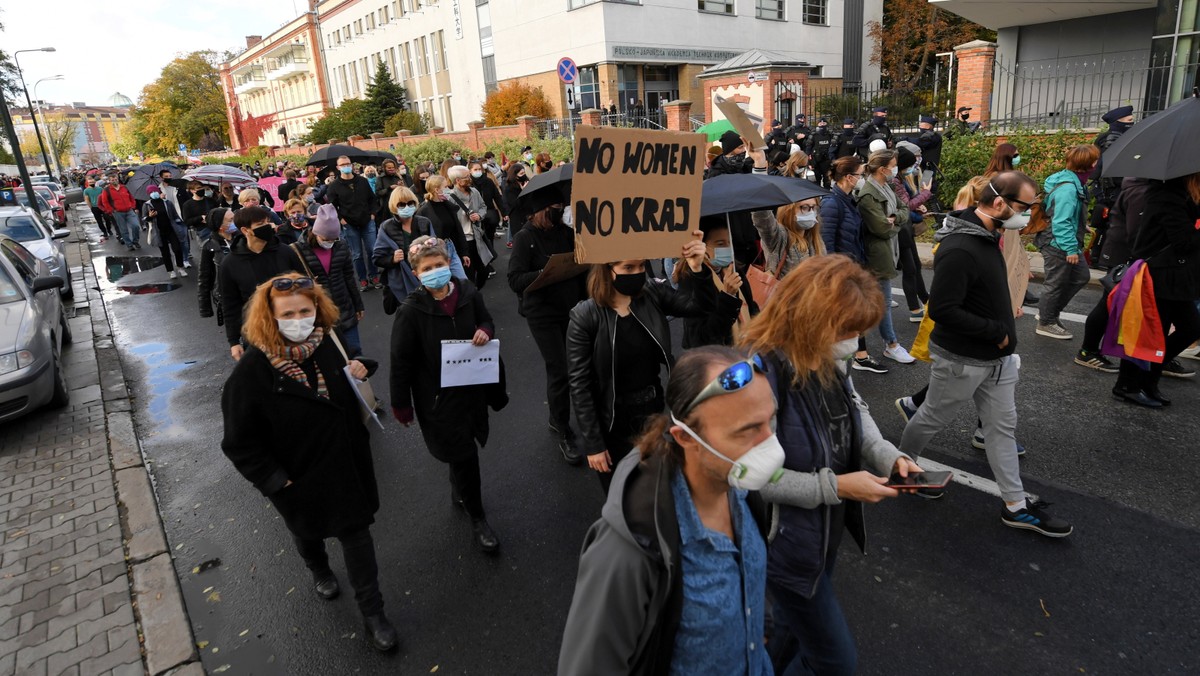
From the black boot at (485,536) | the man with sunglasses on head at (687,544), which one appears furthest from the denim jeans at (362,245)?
the man with sunglasses on head at (687,544)

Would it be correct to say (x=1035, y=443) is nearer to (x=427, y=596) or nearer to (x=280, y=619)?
(x=427, y=596)

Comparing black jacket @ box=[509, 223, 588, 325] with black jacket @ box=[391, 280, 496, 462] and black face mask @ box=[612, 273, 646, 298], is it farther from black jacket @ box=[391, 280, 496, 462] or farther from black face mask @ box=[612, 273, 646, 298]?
black face mask @ box=[612, 273, 646, 298]

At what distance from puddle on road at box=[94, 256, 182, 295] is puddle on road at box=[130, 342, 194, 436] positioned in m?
4.34

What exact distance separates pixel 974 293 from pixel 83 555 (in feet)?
17.5

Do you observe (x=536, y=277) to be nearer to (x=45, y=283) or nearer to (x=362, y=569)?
(x=362, y=569)

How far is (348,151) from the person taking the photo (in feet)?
42.6

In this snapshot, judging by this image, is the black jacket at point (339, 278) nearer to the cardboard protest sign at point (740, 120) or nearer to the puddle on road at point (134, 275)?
the cardboard protest sign at point (740, 120)

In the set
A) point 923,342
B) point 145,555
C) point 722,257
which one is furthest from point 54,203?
point 923,342

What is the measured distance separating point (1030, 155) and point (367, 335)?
34.2 feet

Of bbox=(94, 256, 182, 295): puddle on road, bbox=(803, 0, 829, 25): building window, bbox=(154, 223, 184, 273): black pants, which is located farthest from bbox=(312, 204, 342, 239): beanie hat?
bbox=(803, 0, 829, 25): building window

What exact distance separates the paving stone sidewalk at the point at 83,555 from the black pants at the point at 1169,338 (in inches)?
243

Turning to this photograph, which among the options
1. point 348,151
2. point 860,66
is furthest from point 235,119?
point 348,151

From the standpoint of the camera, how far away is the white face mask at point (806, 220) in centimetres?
495

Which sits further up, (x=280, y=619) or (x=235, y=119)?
(x=235, y=119)
